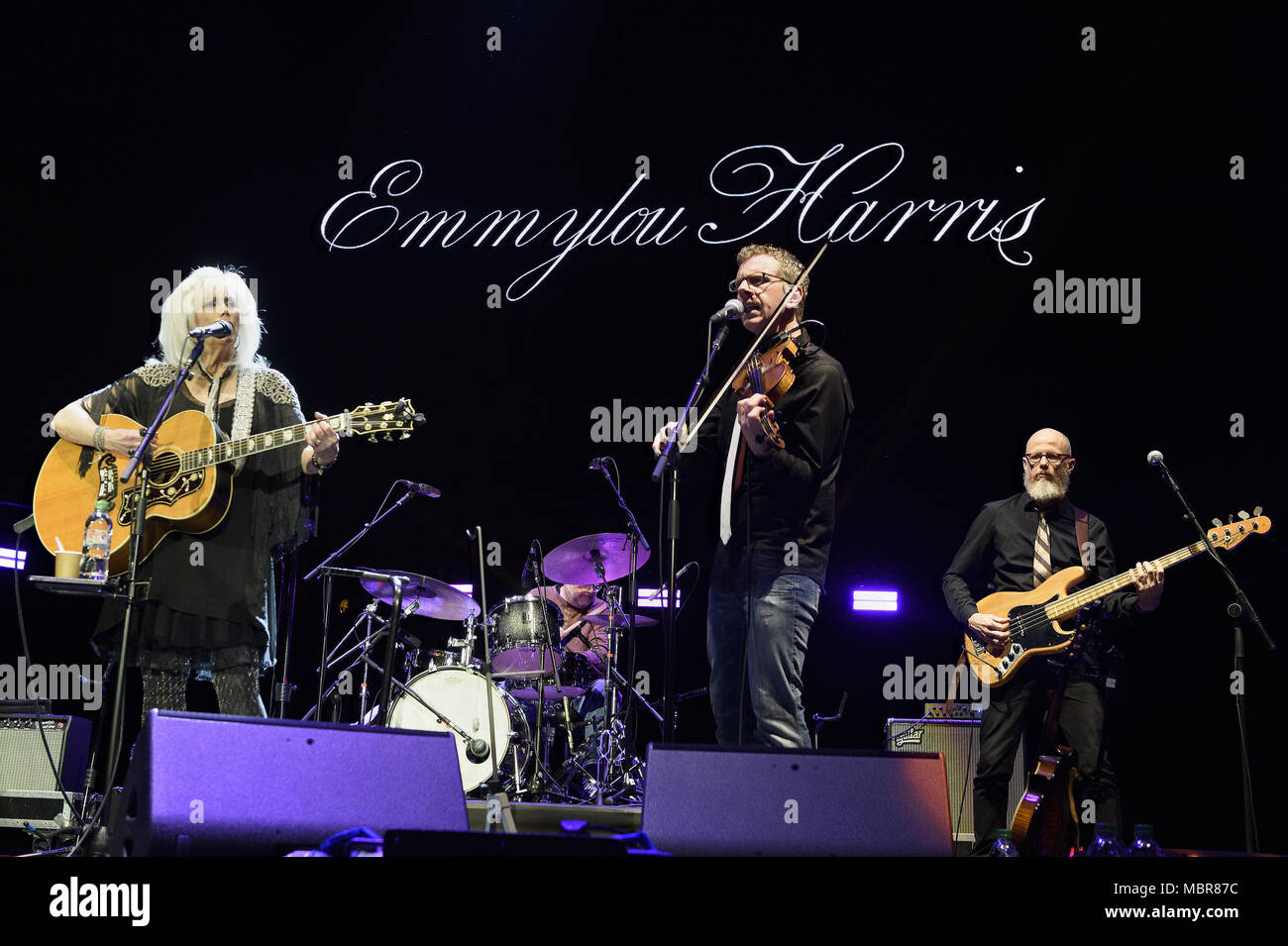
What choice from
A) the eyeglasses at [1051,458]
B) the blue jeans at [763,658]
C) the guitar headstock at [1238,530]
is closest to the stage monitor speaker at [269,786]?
the blue jeans at [763,658]

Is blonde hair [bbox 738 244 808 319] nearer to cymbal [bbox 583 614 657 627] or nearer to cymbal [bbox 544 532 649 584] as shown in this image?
cymbal [bbox 544 532 649 584]

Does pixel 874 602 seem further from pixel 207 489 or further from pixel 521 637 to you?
pixel 207 489

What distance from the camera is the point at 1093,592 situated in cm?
593

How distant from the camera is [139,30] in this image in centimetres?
765

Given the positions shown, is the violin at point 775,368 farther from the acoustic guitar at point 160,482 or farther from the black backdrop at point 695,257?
the black backdrop at point 695,257

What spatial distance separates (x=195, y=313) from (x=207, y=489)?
0.71m

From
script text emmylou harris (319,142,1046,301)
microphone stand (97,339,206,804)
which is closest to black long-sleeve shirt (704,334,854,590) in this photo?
microphone stand (97,339,206,804)

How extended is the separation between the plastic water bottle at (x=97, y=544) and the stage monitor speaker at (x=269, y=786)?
1.82 meters

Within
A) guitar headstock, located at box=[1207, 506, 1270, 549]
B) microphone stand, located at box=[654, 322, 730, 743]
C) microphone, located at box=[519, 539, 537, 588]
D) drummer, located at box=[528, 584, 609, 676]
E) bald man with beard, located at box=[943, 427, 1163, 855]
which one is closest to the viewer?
microphone stand, located at box=[654, 322, 730, 743]

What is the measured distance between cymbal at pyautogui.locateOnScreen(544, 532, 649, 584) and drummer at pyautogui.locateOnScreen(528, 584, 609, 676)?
1.60 feet

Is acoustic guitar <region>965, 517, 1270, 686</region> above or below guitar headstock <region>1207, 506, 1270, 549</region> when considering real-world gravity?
below

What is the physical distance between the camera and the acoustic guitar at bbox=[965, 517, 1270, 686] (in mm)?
5887
